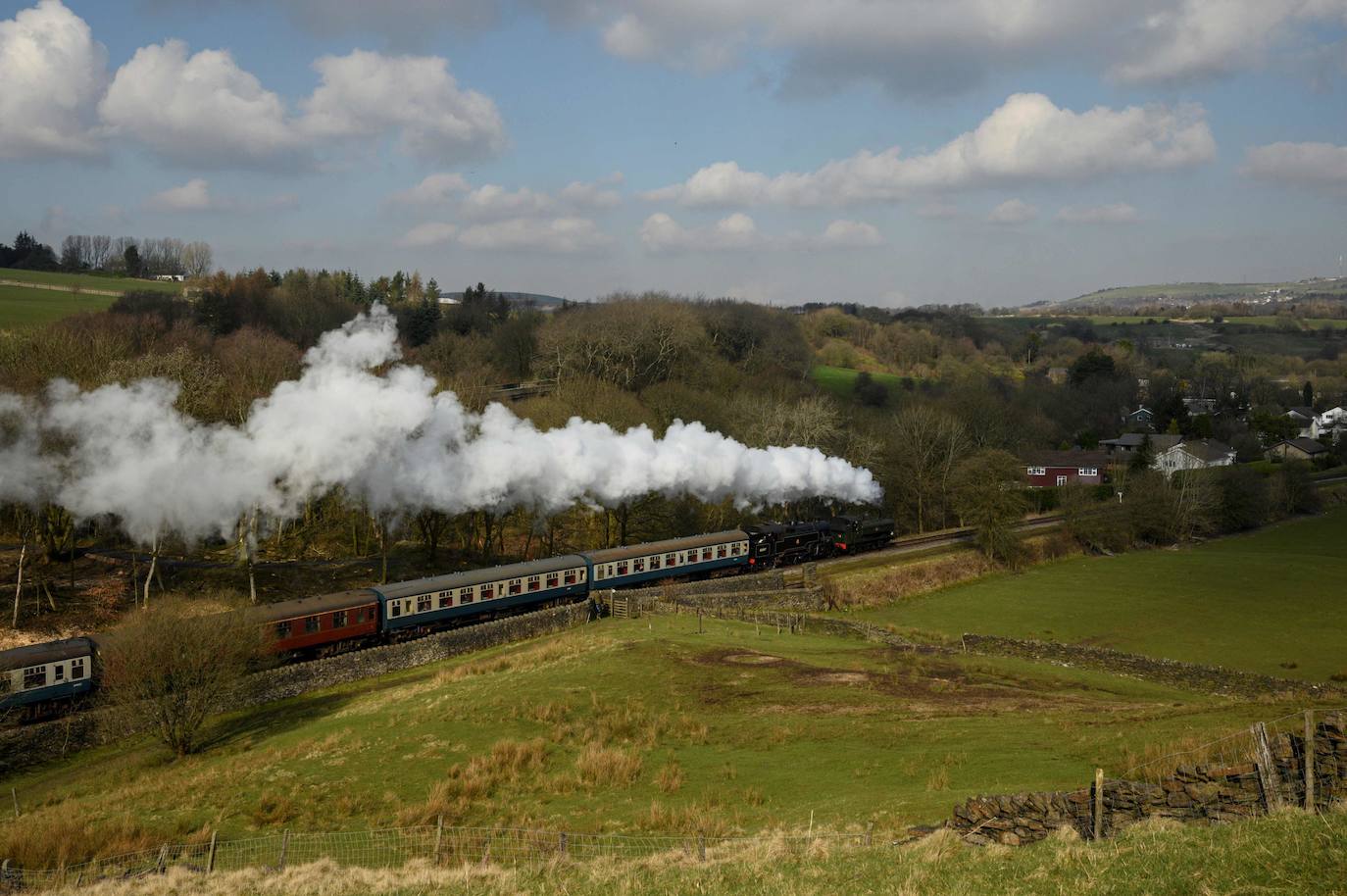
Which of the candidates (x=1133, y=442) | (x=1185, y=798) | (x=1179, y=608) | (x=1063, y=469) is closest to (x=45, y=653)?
(x=1185, y=798)

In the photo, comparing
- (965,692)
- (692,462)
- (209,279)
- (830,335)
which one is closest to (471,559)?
(692,462)

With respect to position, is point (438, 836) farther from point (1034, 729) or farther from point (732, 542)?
point (732, 542)

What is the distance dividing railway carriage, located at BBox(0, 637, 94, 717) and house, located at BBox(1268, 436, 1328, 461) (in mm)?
135539

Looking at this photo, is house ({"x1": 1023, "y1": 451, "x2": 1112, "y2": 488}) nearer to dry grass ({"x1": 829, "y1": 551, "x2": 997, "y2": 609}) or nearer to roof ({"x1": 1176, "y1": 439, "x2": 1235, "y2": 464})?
roof ({"x1": 1176, "y1": 439, "x2": 1235, "y2": 464})

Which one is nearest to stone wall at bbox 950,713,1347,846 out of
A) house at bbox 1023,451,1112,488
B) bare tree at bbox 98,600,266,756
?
bare tree at bbox 98,600,266,756

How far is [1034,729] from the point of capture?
2650 cm

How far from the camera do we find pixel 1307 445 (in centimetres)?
13188

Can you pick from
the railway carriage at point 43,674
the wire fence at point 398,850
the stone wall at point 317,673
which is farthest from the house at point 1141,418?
the railway carriage at point 43,674

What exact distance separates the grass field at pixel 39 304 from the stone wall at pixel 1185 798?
100010mm

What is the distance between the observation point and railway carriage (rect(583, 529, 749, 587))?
170 ft

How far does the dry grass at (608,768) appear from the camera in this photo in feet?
81.3

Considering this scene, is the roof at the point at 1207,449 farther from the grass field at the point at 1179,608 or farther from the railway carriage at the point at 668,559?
the railway carriage at the point at 668,559

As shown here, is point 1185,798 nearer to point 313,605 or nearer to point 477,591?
point 313,605

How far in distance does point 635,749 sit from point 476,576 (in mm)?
21691
